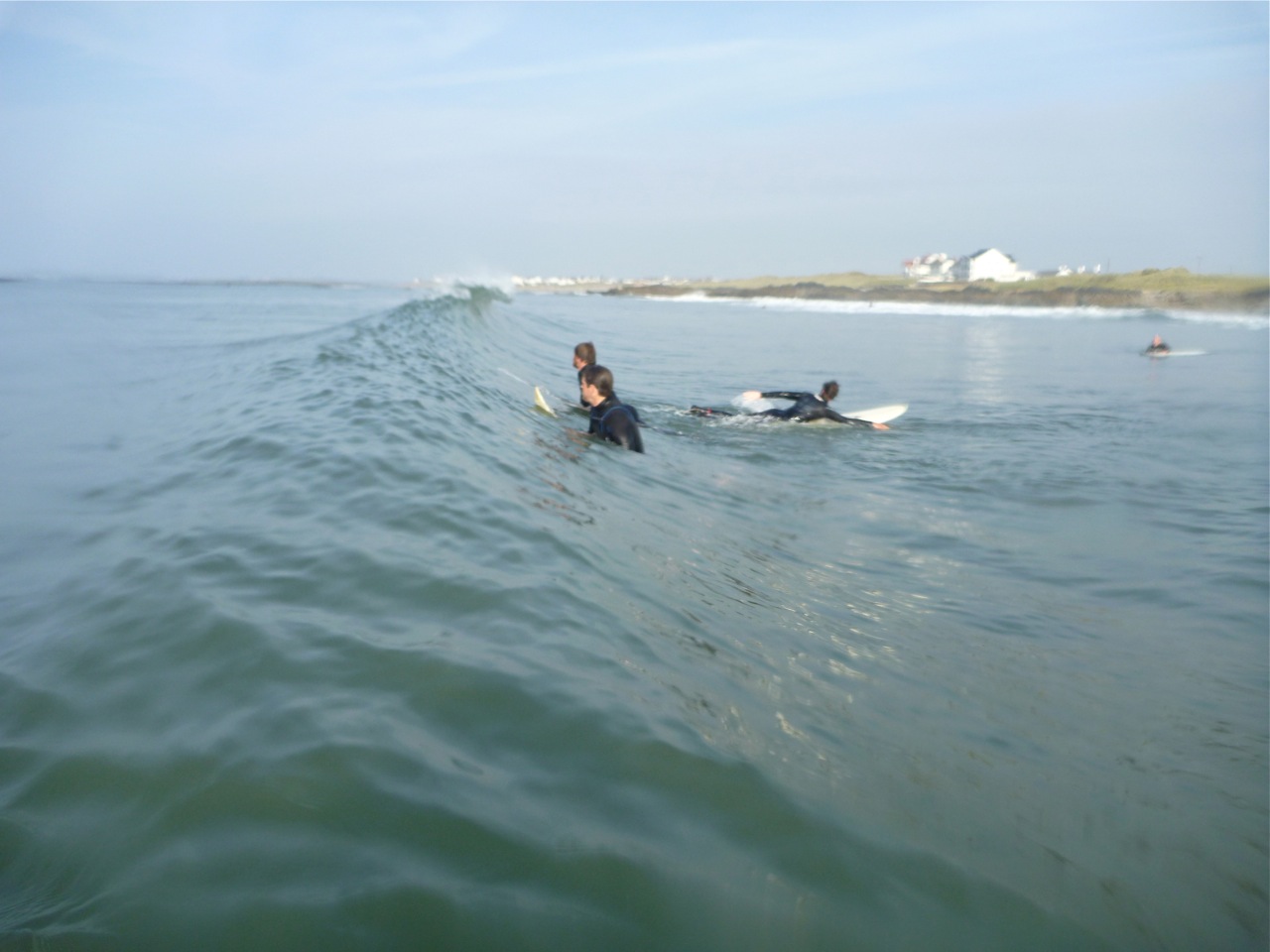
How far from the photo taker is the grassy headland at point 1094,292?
63.4m

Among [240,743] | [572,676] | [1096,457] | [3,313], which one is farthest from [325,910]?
[3,313]

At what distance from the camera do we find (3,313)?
1139 inches

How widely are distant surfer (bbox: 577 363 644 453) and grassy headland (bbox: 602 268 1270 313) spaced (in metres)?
65.9

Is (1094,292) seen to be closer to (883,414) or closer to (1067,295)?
(1067,295)

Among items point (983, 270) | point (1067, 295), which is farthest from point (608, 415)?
point (983, 270)

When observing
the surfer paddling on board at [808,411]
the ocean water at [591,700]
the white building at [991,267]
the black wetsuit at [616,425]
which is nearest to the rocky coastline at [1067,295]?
the white building at [991,267]

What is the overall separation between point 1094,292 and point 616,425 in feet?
267

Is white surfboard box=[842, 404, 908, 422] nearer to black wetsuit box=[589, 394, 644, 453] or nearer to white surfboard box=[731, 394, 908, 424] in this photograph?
white surfboard box=[731, 394, 908, 424]

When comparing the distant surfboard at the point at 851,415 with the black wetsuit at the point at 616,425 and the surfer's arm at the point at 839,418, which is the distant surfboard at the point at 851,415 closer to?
the surfer's arm at the point at 839,418

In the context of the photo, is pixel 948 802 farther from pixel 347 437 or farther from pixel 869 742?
pixel 347 437

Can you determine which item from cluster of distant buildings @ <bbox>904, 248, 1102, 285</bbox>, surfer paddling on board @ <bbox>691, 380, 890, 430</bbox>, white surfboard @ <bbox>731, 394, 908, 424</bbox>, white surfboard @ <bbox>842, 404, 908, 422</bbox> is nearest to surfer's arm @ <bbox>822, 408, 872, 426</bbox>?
surfer paddling on board @ <bbox>691, 380, 890, 430</bbox>

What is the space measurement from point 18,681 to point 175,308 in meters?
37.2

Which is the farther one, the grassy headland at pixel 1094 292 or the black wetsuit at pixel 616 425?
the grassy headland at pixel 1094 292

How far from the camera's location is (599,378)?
393 inches
